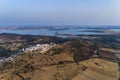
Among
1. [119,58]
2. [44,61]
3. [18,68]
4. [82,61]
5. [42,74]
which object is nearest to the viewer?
[42,74]

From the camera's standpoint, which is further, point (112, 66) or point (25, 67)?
point (112, 66)

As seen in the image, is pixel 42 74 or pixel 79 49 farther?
pixel 79 49

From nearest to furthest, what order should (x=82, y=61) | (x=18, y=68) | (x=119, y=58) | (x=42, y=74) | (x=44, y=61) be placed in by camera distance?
(x=42, y=74), (x=18, y=68), (x=44, y=61), (x=82, y=61), (x=119, y=58)

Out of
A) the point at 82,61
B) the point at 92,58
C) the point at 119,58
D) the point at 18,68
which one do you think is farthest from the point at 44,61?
the point at 119,58

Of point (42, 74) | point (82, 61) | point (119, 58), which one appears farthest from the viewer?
point (119, 58)

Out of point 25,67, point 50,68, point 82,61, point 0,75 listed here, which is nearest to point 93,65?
point 82,61

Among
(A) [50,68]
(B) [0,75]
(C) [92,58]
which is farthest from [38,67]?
(C) [92,58]

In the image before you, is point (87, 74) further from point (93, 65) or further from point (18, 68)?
point (18, 68)

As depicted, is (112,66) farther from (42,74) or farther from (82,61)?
(42,74)
